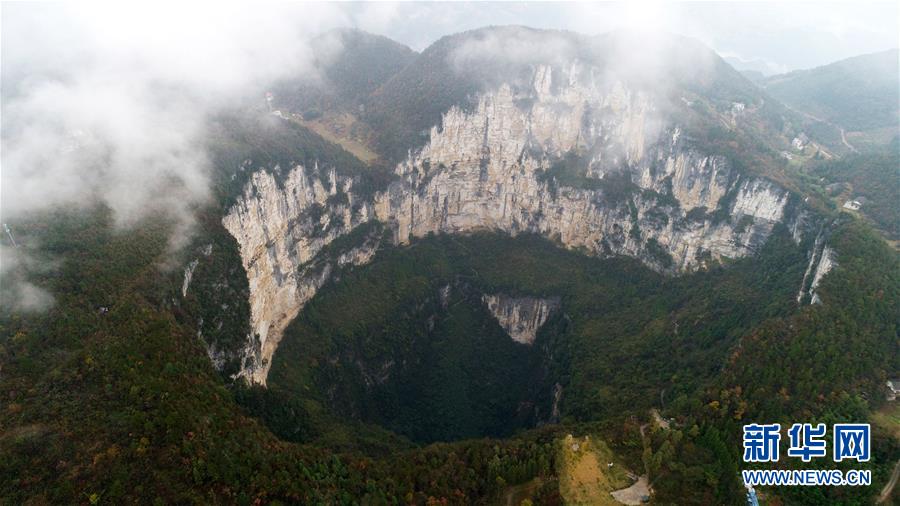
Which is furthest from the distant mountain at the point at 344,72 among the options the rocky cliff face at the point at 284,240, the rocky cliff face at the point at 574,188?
the rocky cliff face at the point at 284,240

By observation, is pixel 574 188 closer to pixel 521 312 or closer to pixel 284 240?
pixel 521 312

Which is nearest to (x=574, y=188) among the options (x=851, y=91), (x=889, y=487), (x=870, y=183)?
(x=870, y=183)

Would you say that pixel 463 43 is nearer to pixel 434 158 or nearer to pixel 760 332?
pixel 434 158

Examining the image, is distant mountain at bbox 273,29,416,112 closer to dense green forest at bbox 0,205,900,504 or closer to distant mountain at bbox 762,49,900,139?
dense green forest at bbox 0,205,900,504

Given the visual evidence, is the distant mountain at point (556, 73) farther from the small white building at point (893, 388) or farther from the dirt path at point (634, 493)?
the dirt path at point (634, 493)

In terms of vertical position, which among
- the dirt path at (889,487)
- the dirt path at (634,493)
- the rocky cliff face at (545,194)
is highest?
the rocky cliff face at (545,194)

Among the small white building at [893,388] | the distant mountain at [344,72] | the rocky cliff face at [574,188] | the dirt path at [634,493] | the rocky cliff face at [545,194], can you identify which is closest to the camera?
the dirt path at [634,493]

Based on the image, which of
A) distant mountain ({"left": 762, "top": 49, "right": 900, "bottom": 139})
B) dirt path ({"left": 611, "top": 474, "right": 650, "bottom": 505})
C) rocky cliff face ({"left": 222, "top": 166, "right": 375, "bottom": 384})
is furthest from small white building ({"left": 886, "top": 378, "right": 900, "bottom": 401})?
distant mountain ({"left": 762, "top": 49, "right": 900, "bottom": 139})
